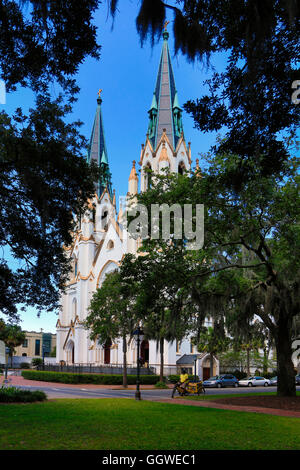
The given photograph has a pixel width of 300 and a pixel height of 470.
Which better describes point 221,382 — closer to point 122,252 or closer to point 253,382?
point 253,382

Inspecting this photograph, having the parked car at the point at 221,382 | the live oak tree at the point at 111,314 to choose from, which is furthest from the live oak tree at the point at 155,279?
the parked car at the point at 221,382

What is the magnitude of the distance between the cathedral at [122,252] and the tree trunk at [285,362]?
28.7 meters

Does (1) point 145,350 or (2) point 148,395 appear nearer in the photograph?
(2) point 148,395

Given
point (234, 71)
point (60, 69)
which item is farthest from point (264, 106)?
point (60, 69)

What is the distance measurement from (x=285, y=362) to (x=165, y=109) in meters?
46.2

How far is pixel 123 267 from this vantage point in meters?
17.2

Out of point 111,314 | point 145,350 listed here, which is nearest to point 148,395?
point 111,314

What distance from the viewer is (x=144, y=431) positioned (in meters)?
9.10

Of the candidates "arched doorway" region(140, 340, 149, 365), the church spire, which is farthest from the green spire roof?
"arched doorway" region(140, 340, 149, 365)

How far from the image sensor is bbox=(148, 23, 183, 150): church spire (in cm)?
5872

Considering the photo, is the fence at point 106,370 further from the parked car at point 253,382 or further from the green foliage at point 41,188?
the green foliage at point 41,188

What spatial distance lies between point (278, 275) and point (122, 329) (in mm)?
19185

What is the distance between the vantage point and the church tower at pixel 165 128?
5716cm
